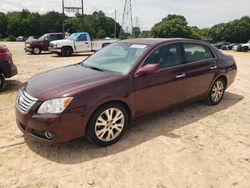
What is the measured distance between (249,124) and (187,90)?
4.28ft

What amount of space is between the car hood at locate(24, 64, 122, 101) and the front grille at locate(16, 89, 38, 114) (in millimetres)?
60

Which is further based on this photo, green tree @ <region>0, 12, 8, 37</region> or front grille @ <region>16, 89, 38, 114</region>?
green tree @ <region>0, 12, 8, 37</region>

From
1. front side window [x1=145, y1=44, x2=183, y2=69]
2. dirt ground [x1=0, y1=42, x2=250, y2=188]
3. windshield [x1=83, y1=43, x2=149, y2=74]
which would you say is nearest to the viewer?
dirt ground [x1=0, y1=42, x2=250, y2=188]

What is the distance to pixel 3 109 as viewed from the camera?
5.91m

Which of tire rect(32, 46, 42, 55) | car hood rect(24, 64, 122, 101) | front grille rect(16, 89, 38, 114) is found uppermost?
car hood rect(24, 64, 122, 101)

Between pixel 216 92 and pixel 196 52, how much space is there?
116 centimetres

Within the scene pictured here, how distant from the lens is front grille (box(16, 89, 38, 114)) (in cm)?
382

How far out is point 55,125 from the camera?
3.63 meters

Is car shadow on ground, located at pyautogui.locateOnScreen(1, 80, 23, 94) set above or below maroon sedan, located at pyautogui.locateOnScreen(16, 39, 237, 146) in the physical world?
below

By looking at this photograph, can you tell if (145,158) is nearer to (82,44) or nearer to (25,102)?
(25,102)

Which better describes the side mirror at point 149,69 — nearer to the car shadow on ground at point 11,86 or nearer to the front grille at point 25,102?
the front grille at point 25,102

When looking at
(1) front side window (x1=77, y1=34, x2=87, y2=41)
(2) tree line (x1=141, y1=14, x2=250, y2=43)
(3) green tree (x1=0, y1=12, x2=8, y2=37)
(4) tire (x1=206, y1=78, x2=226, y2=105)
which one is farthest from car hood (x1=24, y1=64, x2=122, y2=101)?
(3) green tree (x1=0, y1=12, x2=8, y2=37)

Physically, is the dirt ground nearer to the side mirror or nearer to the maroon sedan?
the maroon sedan

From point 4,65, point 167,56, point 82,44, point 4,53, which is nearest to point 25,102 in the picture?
point 167,56
